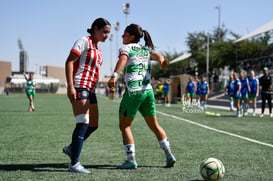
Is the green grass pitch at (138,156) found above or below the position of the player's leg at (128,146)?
below

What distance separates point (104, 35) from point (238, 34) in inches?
1799

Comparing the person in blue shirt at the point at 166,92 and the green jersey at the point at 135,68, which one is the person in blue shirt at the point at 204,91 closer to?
the person in blue shirt at the point at 166,92

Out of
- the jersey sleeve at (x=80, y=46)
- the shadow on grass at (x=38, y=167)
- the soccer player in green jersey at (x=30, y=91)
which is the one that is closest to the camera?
the jersey sleeve at (x=80, y=46)

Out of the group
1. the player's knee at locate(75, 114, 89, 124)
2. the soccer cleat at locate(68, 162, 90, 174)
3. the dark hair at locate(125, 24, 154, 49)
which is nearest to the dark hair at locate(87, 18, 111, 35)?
the dark hair at locate(125, 24, 154, 49)

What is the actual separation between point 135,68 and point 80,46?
2.56ft

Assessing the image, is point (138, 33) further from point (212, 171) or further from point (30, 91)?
point (30, 91)

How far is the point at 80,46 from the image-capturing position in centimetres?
446

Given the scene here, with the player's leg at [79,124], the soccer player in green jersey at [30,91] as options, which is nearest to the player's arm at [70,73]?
the player's leg at [79,124]

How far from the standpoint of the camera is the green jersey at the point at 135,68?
4699 mm

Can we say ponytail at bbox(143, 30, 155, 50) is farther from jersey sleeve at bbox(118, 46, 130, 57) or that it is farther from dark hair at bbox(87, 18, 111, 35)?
dark hair at bbox(87, 18, 111, 35)

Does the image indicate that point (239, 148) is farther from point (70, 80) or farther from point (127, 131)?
point (70, 80)

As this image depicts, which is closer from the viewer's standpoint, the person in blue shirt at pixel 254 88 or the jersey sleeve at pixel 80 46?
the jersey sleeve at pixel 80 46

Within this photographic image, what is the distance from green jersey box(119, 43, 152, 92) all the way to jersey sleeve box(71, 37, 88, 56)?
473 millimetres

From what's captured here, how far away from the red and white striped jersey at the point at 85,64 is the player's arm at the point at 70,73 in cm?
8
